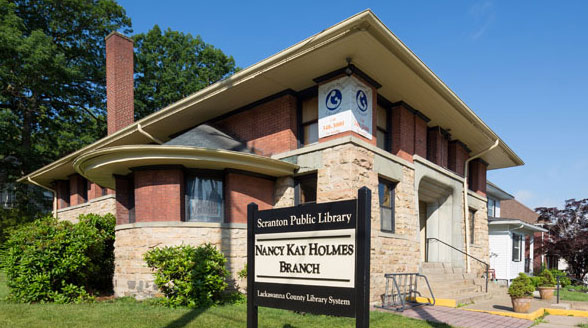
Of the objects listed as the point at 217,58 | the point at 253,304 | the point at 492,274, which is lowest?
the point at 492,274

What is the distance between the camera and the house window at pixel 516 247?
73.6 feet

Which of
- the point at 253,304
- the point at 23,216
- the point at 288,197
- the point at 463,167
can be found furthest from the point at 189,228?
the point at 23,216

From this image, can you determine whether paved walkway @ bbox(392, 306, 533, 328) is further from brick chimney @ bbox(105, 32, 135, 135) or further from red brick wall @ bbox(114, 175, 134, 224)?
brick chimney @ bbox(105, 32, 135, 135)

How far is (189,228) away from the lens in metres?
9.91

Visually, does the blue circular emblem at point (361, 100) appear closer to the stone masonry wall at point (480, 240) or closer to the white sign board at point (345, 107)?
the white sign board at point (345, 107)

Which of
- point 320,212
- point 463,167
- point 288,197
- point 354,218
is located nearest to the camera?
point 354,218

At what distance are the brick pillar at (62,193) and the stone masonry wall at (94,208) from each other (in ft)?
1.49

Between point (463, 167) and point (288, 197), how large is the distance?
937 cm

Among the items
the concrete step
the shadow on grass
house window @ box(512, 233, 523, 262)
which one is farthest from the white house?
the shadow on grass

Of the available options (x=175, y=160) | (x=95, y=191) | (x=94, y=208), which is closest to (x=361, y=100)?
(x=175, y=160)

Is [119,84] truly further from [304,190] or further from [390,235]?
[390,235]

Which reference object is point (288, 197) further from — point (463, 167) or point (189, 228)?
point (463, 167)

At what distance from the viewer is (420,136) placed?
→ 13.2 metres

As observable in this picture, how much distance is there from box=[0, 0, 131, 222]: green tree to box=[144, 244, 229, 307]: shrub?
18.1 m
